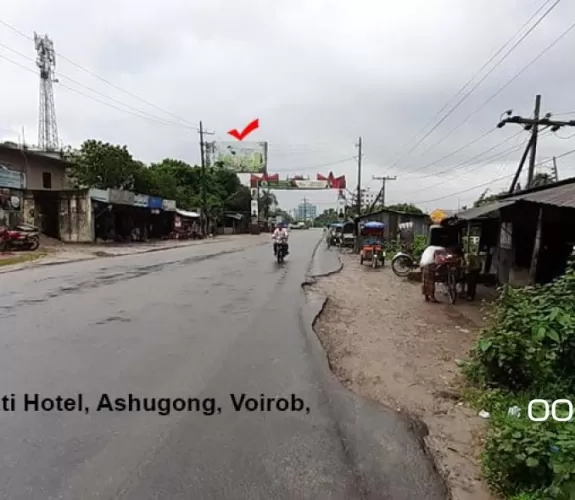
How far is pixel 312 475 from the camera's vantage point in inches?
132

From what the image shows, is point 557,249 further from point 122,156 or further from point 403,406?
point 122,156

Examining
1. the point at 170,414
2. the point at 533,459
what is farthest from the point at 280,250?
the point at 533,459

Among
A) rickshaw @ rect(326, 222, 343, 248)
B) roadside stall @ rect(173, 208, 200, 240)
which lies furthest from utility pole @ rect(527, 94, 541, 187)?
roadside stall @ rect(173, 208, 200, 240)

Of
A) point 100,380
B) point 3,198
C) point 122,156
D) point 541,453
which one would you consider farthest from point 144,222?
point 541,453

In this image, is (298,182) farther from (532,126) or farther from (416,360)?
(416,360)

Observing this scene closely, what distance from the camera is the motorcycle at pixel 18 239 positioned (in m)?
24.5

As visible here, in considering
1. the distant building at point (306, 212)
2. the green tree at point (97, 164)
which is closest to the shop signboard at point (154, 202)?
the green tree at point (97, 164)

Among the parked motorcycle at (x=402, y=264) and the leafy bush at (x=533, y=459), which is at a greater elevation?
the leafy bush at (x=533, y=459)

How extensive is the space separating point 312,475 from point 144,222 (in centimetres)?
4275

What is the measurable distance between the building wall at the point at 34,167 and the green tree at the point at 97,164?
828mm

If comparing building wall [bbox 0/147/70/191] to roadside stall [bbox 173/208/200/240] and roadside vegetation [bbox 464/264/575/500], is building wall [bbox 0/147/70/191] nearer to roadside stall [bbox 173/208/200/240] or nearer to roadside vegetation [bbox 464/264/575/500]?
roadside stall [bbox 173/208/200/240]

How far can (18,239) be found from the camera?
2509 cm

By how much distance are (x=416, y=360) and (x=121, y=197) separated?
32503 mm

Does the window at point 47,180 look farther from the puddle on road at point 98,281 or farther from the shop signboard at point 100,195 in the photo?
the puddle on road at point 98,281
